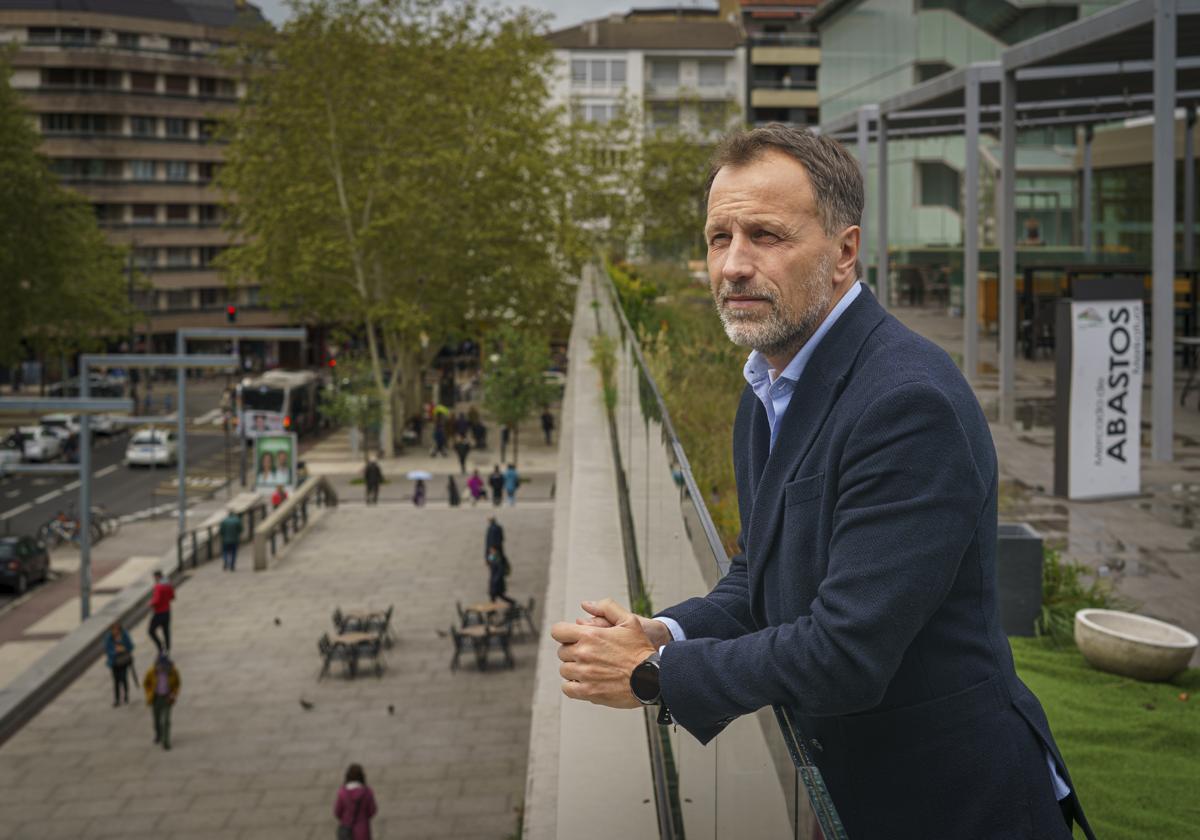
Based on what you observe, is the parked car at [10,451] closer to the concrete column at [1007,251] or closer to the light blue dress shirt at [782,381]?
the concrete column at [1007,251]

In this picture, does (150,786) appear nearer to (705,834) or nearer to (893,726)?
(705,834)

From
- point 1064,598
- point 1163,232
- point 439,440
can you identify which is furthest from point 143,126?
point 1064,598

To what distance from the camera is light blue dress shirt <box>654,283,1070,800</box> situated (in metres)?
2.49

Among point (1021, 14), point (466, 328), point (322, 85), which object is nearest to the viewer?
point (1021, 14)

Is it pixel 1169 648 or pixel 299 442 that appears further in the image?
pixel 299 442

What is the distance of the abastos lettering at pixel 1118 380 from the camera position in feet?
39.1

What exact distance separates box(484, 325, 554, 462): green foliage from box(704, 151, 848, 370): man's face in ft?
163

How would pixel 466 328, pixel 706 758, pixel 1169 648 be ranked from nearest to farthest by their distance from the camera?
pixel 706 758
pixel 1169 648
pixel 466 328

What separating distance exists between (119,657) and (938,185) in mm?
20518

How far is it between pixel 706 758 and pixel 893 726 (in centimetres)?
159

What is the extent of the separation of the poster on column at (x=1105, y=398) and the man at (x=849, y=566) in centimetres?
976

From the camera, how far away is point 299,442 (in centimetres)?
6134

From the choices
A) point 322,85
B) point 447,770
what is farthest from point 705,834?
point 322,85

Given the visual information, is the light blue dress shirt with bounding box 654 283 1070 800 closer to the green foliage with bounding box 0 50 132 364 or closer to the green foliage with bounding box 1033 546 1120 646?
the green foliage with bounding box 1033 546 1120 646
